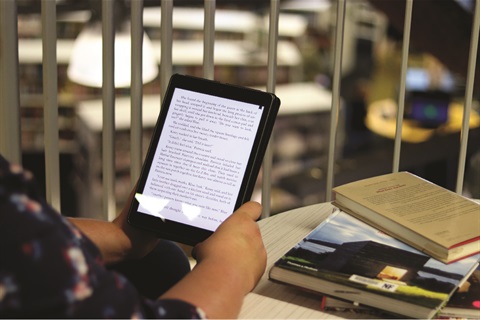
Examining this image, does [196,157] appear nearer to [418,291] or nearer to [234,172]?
[234,172]

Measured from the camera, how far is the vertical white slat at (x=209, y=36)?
1.30 metres

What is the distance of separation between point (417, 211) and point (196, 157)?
0.28 metres

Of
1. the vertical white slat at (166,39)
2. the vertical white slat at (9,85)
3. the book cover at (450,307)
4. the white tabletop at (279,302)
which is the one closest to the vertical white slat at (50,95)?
the vertical white slat at (9,85)

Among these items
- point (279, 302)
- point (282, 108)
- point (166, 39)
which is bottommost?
point (282, 108)

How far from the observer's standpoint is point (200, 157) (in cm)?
88

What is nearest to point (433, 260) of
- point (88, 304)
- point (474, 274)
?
point (474, 274)

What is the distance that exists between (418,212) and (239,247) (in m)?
0.26

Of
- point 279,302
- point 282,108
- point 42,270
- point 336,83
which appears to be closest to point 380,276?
point 279,302

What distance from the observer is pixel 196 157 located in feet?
2.89

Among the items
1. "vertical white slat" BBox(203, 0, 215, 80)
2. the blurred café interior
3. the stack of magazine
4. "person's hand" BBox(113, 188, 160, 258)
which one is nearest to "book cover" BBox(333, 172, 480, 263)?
the stack of magazine

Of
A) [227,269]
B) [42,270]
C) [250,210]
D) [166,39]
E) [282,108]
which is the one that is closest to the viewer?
[42,270]

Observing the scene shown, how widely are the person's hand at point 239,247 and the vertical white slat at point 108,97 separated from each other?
0.60 m

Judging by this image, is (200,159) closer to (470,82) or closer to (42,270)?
(42,270)

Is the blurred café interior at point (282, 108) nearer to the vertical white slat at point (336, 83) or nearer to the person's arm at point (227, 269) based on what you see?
the vertical white slat at point (336, 83)
